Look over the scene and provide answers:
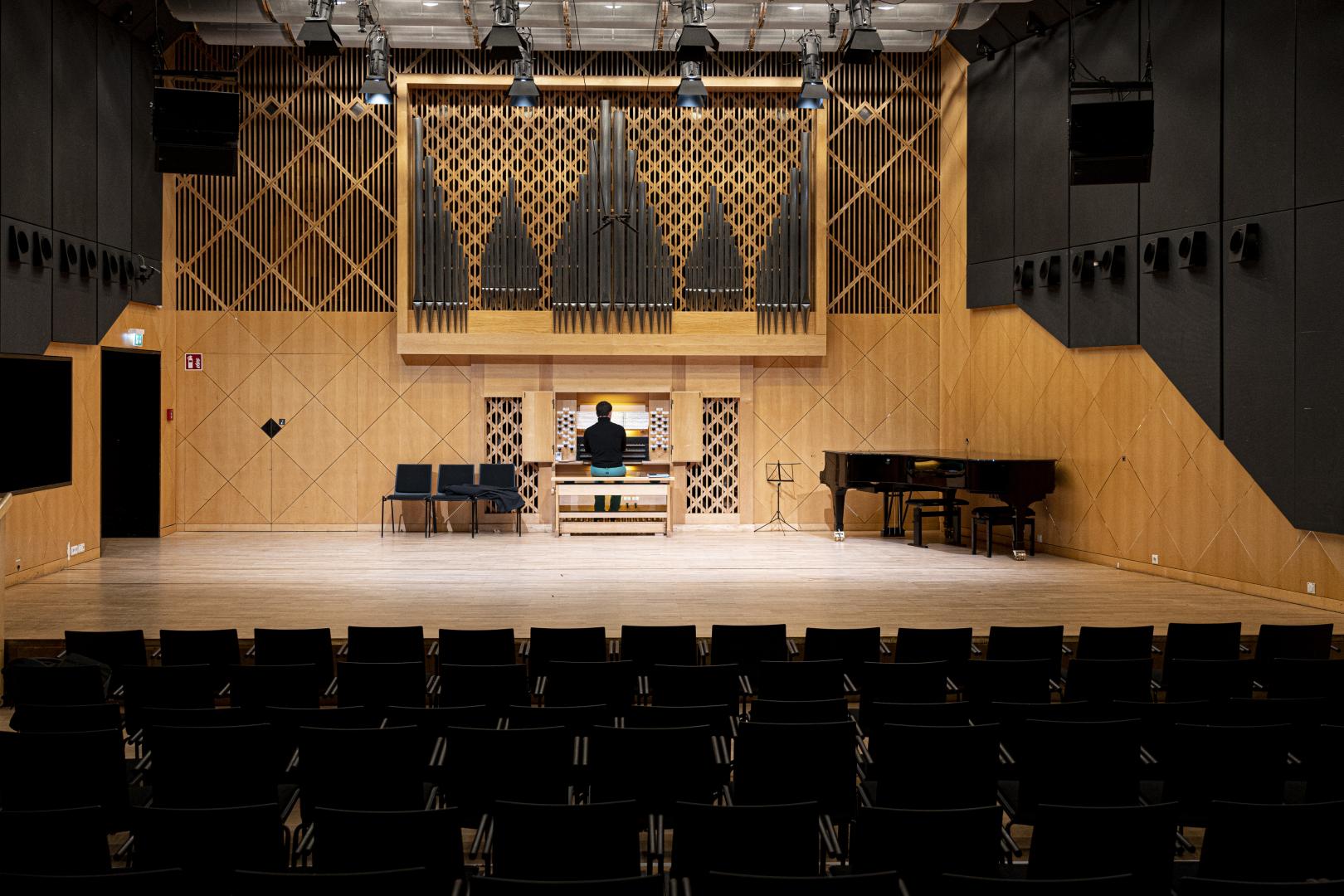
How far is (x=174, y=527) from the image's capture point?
1184cm

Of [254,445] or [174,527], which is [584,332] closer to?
[254,445]

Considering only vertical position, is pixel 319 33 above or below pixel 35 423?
above

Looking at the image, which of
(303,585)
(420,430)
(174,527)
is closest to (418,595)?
(303,585)

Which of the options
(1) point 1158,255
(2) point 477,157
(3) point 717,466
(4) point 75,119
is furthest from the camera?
(3) point 717,466

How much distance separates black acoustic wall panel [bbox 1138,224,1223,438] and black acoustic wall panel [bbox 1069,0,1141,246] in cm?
36

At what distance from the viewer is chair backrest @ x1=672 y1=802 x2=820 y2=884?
2.57m

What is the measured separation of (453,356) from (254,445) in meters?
2.41

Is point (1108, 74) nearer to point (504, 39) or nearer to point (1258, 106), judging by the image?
point (1258, 106)

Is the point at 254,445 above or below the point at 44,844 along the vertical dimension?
above

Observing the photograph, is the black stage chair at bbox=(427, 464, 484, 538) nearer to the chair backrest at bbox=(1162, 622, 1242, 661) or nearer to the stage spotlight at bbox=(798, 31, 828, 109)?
the stage spotlight at bbox=(798, 31, 828, 109)

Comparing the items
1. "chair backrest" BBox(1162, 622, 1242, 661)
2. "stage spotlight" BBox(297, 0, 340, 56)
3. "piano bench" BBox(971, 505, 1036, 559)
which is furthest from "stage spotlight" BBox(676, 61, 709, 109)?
"chair backrest" BBox(1162, 622, 1242, 661)

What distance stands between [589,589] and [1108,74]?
6.31m

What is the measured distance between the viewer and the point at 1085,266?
956 cm

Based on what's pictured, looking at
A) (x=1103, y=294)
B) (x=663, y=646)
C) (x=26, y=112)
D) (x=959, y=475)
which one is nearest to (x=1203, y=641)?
(x=663, y=646)
